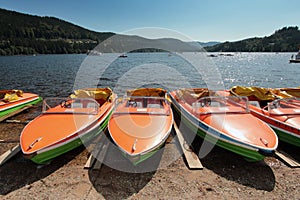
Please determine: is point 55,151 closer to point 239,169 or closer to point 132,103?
point 132,103

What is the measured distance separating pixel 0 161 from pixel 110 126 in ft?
9.27

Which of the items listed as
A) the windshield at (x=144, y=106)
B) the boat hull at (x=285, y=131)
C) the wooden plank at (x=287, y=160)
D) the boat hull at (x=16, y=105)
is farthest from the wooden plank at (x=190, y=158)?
the boat hull at (x=16, y=105)

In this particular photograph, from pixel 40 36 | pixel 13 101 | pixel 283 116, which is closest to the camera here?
pixel 283 116

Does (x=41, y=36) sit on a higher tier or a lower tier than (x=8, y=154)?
higher

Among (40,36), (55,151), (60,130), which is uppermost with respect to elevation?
(40,36)

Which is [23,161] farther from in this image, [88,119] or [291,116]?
[291,116]

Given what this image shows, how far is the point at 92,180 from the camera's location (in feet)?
13.3

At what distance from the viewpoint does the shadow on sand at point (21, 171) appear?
12.9ft

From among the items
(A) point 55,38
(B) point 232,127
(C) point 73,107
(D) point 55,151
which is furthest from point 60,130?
(A) point 55,38

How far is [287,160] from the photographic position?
4.72 m

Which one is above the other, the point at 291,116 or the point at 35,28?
the point at 35,28

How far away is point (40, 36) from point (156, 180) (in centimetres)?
16856

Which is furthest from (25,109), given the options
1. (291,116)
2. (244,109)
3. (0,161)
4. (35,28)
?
(35,28)

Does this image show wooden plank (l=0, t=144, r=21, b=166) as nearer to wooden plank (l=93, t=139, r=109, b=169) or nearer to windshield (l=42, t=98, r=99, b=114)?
windshield (l=42, t=98, r=99, b=114)
